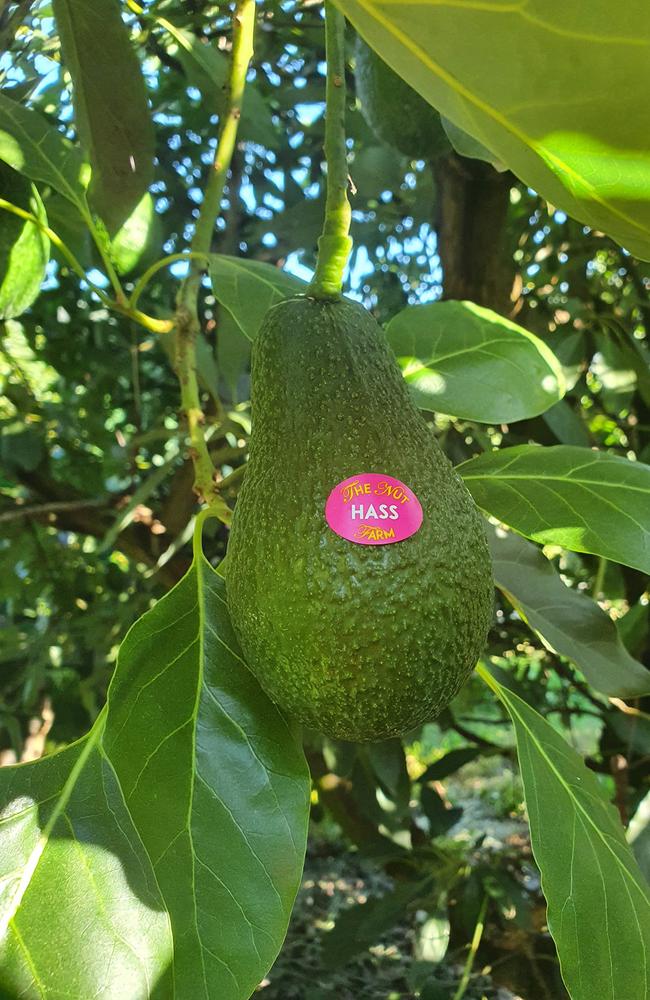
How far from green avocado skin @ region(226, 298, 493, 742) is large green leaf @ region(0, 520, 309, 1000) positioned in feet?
0.14

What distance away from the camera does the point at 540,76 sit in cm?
31

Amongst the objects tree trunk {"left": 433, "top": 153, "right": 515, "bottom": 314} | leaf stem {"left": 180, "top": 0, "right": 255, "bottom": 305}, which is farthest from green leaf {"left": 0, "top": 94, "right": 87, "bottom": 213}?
tree trunk {"left": 433, "top": 153, "right": 515, "bottom": 314}

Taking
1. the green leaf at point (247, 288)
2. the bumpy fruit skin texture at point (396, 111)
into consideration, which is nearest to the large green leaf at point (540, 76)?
the green leaf at point (247, 288)

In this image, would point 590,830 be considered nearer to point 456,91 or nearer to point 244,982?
point 244,982

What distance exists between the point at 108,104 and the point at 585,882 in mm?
815

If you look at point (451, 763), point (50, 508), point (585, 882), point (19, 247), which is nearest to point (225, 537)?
point (50, 508)

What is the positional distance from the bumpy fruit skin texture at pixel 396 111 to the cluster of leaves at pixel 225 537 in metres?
0.19

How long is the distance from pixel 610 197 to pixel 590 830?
489 mm

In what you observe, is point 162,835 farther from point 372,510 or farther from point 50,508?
point 50,508

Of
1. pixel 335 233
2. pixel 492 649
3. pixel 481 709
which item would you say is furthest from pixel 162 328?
pixel 481 709

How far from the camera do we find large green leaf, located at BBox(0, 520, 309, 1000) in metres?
0.45

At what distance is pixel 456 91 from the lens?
325mm

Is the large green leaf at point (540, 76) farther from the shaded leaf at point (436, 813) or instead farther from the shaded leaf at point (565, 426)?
the shaded leaf at point (436, 813)

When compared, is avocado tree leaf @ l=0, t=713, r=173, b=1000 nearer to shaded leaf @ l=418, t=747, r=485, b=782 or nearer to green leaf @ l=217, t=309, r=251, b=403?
green leaf @ l=217, t=309, r=251, b=403
